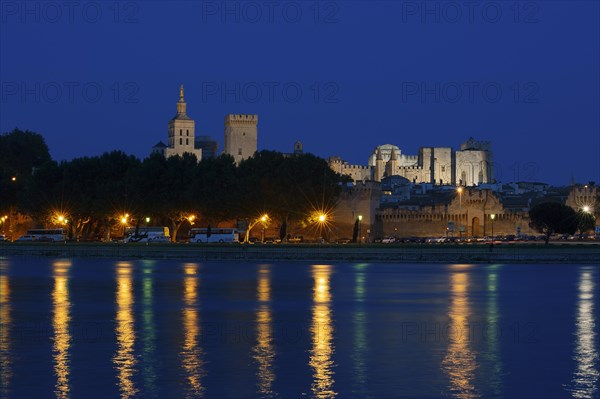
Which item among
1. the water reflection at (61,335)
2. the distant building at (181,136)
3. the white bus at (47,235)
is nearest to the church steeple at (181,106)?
the distant building at (181,136)

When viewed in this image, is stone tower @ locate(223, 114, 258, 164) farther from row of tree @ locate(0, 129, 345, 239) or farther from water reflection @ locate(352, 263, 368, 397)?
water reflection @ locate(352, 263, 368, 397)

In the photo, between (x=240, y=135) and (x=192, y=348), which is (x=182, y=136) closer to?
(x=240, y=135)

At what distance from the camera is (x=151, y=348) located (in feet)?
73.9

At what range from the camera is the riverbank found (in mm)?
60312

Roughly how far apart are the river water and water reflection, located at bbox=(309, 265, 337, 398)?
0.13 feet

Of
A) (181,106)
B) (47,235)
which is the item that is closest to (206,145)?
(181,106)

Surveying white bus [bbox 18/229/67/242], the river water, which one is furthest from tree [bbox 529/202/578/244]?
the river water

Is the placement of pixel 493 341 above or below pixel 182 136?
below

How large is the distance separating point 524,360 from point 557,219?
237ft

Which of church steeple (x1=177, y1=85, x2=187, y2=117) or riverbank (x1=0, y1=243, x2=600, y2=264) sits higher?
church steeple (x1=177, y1=85, x2=187, y2=117)

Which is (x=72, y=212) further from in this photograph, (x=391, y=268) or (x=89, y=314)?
(x=89, y=314)

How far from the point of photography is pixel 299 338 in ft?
79.7

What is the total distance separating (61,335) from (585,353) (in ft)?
36.4

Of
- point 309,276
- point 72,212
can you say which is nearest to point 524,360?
point 309,276
